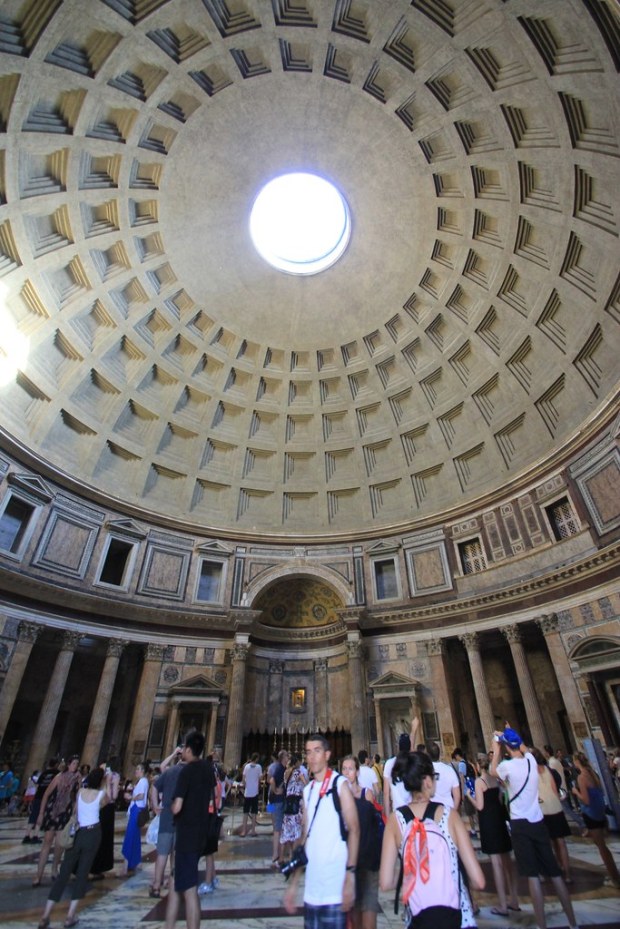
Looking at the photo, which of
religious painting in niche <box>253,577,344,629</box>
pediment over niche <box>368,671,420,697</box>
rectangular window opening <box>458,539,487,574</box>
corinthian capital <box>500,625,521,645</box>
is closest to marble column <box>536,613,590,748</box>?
corinthian capital <box>500,625,521,645</box>

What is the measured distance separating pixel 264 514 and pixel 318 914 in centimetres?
2439

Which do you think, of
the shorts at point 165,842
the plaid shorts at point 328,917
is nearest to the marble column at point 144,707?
the shorts at point 165,842

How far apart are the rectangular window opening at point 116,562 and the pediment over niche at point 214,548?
11.8 ft

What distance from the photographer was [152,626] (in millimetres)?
22125

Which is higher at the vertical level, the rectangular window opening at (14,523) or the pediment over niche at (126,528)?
the pediment over niche at (126,528)

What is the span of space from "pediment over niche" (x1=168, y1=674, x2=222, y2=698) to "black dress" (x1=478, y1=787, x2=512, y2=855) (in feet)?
58.1

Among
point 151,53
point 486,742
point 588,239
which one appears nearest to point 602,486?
point 588,239

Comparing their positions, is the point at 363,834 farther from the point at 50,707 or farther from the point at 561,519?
the point at 561,519

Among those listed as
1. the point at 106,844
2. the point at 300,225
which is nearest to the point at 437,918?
the point at 106,844

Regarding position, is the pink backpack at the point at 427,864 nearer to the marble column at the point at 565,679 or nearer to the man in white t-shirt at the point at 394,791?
the man in white t-shirt at the point at 394,791

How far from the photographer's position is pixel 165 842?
6137mm

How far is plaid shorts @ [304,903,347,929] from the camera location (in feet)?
10.4

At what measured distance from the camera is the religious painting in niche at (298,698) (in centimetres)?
2375

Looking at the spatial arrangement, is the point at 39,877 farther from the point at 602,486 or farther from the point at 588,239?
the point at 588,239
